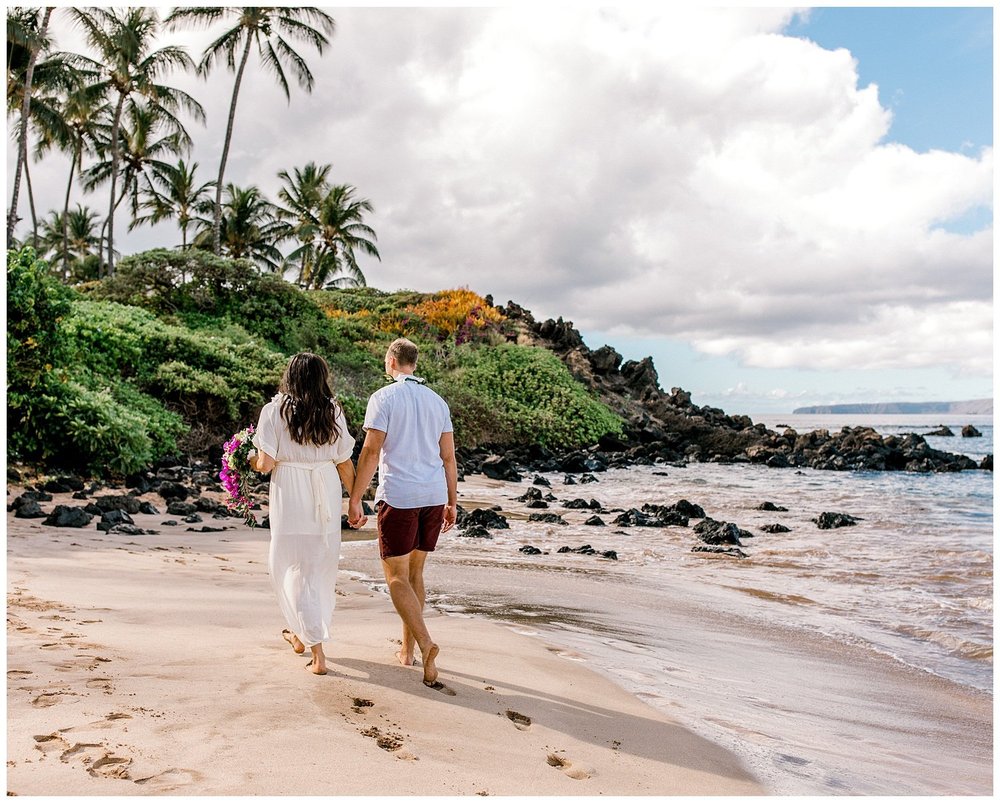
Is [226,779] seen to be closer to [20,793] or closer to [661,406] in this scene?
[20,793]

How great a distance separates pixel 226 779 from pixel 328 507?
178 cm

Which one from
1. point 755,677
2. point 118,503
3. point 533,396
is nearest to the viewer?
point 755,677

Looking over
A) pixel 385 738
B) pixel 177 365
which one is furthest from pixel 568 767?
pixel 177 365

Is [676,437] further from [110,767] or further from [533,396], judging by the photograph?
[110,767]

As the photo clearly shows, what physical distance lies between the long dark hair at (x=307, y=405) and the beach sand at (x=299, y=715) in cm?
123

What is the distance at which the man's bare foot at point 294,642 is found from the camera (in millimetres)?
4512

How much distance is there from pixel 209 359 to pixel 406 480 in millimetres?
15798

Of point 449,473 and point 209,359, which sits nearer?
point 449,473

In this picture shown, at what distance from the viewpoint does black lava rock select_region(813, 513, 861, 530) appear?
13422 mm

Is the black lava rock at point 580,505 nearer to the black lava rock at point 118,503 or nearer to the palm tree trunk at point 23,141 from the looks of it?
the black lava rock at point 118,503

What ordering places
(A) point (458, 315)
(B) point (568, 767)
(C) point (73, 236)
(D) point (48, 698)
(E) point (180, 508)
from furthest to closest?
(C) point (73, 236), (A) point (458, 315), (E) point (180, 508), (D) point (48, 698), (B) point (568, 767)

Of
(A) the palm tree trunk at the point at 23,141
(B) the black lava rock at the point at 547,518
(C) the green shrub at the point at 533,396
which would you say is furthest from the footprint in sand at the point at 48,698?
(A) the palm tree trunk at the point at 23,141

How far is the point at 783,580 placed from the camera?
9.22 meters

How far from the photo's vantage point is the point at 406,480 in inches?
172
